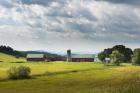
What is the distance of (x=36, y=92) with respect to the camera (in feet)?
203

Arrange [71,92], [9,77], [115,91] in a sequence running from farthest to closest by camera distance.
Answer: [9,77], [71,92], [115,91]

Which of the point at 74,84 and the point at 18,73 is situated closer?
the point at 74,84

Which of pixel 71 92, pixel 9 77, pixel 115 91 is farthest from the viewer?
pixel 9 77

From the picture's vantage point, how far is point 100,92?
74.6ft

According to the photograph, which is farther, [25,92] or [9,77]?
[9,77]

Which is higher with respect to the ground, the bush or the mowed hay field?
the bush

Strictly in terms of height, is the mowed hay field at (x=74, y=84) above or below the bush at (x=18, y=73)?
below

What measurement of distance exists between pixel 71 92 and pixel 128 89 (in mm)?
36127

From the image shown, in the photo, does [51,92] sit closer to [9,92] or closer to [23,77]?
[9,92]

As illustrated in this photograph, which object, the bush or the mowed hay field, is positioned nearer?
the mowed hay field

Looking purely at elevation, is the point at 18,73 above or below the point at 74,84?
above

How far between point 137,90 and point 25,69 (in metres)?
77.5

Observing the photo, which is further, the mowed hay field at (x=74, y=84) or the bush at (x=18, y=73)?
the bush at (x=18, y=73)

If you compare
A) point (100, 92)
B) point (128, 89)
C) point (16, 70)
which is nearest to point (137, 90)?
point (128, 89)
